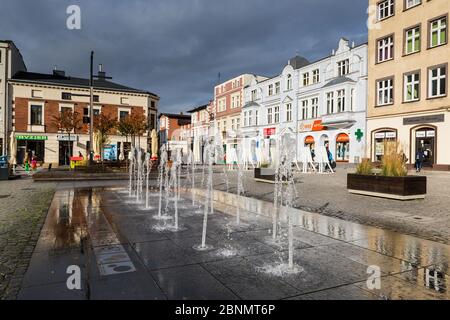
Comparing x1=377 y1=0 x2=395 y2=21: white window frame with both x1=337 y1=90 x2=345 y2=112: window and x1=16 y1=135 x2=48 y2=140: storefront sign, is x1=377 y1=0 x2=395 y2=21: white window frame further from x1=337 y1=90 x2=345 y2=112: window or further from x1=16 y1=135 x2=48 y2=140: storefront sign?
x1=16 y1=135 x2=48 y2=140: storefront sign

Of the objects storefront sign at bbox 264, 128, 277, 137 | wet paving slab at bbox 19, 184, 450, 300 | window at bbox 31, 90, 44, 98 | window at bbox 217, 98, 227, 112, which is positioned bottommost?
wet paving slab at bbox 19, 184, 450, 300

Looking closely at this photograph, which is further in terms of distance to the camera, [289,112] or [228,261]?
[289,112]

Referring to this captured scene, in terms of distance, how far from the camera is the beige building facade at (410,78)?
2320 cm

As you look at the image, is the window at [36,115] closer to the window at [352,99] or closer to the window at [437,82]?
the window at [352,99]

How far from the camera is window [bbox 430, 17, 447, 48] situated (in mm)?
23070

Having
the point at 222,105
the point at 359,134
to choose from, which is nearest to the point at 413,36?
the point at 359,134

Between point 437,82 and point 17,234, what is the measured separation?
90.5 ft

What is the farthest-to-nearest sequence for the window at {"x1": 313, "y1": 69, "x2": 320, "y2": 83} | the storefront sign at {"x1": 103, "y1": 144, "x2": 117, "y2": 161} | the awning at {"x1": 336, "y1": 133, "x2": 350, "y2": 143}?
the storefront sign at {"x1": 103, "y1": 144, "x2": 117, "y2": 161} < the window at {"x1": 313, "y1": 69, "x2": 320, "y2": 83} < the awning at {"x1": 336, "y1": 133, "x2": 350, "y2": 143}

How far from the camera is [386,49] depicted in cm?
2769

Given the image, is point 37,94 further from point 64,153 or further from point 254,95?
point 254,95

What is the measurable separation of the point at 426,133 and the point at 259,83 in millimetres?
25225

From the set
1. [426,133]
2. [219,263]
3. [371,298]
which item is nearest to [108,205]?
[219,263]

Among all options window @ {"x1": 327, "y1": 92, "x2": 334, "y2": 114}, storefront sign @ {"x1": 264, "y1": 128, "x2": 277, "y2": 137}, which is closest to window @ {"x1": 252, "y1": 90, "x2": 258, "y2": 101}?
storefront sign @ {"x1": 264, "y1": 128, "x2": 277, "y2": 137}

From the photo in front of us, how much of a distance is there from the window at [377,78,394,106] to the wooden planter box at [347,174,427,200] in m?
19.9
